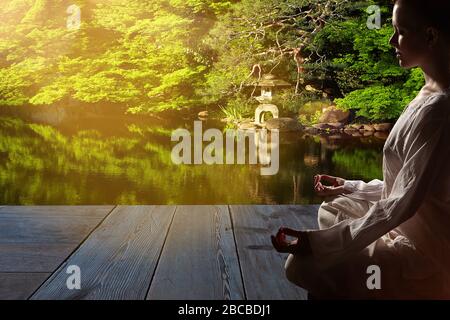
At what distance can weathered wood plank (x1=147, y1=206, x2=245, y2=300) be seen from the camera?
5.88 ft

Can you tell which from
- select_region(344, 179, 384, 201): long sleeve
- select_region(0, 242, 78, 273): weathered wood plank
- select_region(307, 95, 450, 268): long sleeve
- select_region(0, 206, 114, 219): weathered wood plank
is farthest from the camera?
select_region(0, 206, 114, 219): weathered wood plank

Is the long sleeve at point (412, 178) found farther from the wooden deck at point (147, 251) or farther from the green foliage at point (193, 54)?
the green foliage at point (193, 54)

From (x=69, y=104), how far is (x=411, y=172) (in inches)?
210

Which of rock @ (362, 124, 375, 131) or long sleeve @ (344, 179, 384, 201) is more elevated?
long sleeve @ (344, 179, 384, 201)

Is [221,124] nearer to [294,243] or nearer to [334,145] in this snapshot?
[334,145]

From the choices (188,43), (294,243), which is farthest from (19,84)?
(294,243)

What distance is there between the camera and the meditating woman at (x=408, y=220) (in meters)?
1.14

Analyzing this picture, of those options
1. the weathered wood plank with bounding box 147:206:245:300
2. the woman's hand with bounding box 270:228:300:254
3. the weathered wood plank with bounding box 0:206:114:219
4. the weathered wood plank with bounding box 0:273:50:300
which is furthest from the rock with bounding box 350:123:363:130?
the woman's hand with bounding box 270:228:300:254

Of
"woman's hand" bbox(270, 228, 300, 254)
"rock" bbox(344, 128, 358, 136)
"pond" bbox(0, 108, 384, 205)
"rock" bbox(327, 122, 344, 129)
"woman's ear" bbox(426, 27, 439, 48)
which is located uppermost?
"woman's ear" bbox(426, 27, 439, 48)

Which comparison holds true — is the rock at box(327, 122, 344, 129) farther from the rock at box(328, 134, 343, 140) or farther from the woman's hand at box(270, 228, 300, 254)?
the woman's hand at box(270, 228, 300, 254)

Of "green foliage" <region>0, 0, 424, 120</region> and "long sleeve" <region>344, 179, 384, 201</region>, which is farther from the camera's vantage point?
"green foliage" <region>0, 0, 424, 120</region>

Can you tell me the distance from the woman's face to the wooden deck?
2.80 feet

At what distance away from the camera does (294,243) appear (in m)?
1.22

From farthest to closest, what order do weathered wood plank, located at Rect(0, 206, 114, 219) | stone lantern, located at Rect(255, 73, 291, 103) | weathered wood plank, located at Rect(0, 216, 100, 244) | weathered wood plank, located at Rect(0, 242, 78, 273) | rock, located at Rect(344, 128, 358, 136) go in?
rock, located at Rect(344, 128, 358, 136), stone lantern, located at Rect(255, 73, 291, 103), weathered wood plank, located at Rect(0, 206, 114, 219), weathered wood plank, located at Rect(0, 216, 100, 244), weathered wood plank, located at Rect(0, 242, 78, 273)
